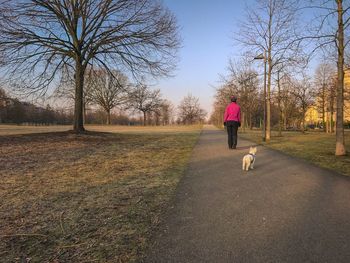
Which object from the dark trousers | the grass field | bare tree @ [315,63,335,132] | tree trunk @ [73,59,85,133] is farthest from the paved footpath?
bare tree @ [315,63,335,132]

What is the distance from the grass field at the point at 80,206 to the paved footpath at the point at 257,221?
0.39 metres

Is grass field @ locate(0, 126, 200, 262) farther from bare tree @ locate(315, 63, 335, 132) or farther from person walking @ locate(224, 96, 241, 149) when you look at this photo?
bare tree @ locate(315, 63, 335, 132)

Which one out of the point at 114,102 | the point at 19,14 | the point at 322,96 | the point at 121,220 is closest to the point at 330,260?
the point at 121,220

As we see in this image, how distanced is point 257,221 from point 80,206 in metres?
2.76

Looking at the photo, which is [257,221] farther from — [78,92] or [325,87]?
[325,87]

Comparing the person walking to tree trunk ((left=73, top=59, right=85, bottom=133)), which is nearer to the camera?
the person walking

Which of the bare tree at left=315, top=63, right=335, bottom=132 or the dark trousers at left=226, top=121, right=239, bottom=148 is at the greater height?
the bare tree at left=315, top=63, right=335, bottom=132

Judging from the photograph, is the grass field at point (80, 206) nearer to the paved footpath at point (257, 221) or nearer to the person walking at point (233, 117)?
the paved footpath at point (257, 221)

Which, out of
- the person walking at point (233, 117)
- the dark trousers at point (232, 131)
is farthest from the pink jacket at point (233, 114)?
the dark trousers at point (232, 131)

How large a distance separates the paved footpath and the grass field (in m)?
0.39

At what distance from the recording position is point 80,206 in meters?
4.26

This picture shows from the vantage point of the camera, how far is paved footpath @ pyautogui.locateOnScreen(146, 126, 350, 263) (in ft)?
8.90

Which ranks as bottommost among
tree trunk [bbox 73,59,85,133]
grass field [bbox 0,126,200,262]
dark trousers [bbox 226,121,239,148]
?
grass field [bbox 0,126,200,262]

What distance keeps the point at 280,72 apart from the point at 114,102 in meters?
48.1
